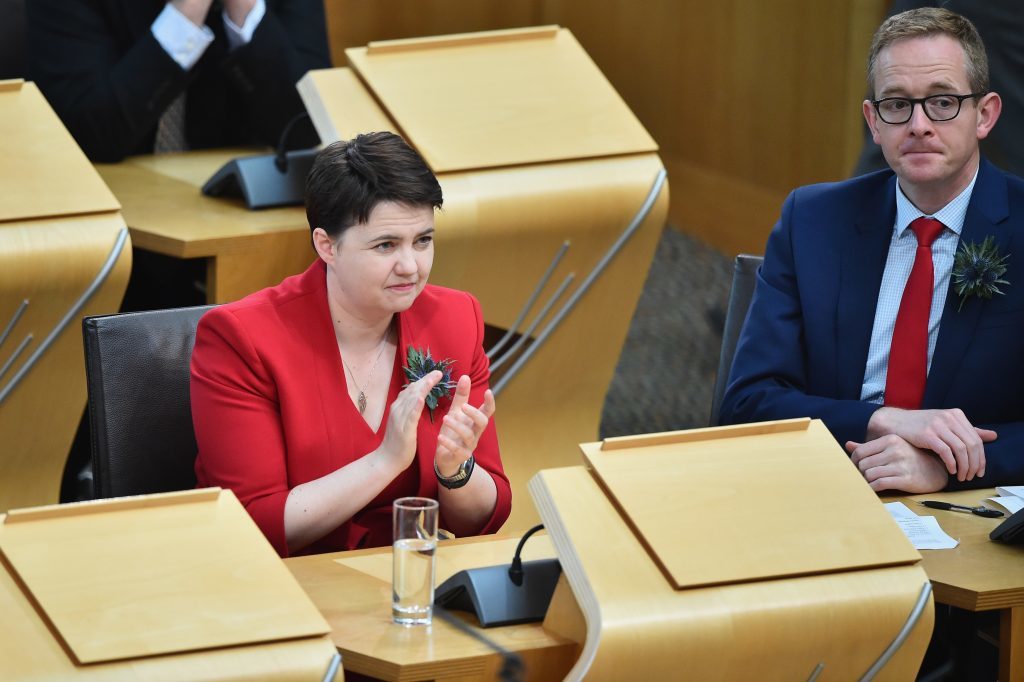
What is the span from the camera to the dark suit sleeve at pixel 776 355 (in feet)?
8.20

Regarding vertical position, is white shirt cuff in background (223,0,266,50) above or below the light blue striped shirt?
above

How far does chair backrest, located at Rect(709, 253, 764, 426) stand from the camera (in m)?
2.78

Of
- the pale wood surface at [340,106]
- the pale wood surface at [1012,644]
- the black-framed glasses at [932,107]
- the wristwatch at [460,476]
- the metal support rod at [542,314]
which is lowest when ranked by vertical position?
the metal support rod at [542,314]

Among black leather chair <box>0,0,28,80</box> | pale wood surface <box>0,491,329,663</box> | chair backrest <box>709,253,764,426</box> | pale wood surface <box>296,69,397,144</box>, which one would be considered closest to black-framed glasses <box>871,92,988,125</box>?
chair backrest <box>709,253,764,426</box>

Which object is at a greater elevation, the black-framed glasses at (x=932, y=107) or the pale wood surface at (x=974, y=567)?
the black-framed glasses at (x=932, y=107)

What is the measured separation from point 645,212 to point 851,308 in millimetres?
840

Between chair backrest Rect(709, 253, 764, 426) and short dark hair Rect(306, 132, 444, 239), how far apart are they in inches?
28.6

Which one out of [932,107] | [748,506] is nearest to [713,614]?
[748,506]

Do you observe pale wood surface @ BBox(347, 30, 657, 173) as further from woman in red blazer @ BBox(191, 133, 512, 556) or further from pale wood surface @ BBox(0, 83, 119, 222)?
woman in red blazer @ BBox(191, 133, 512, 556)

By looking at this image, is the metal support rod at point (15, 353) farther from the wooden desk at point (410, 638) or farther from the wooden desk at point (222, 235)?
the wooden desk at point (410, 638)

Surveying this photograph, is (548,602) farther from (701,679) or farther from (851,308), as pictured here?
(851,308)

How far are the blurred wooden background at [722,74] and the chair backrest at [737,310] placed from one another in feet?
6.24

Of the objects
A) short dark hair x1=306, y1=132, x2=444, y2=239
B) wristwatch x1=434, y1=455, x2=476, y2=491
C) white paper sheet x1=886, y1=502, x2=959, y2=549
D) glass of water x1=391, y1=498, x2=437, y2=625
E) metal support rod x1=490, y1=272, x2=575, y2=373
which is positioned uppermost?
short dark hair x1=306, y1=132, x2=444, y2=239

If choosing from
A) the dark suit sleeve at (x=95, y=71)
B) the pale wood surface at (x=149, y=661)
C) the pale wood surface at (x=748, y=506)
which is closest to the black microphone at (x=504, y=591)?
the pale wood surface at (x=748, y=506)
